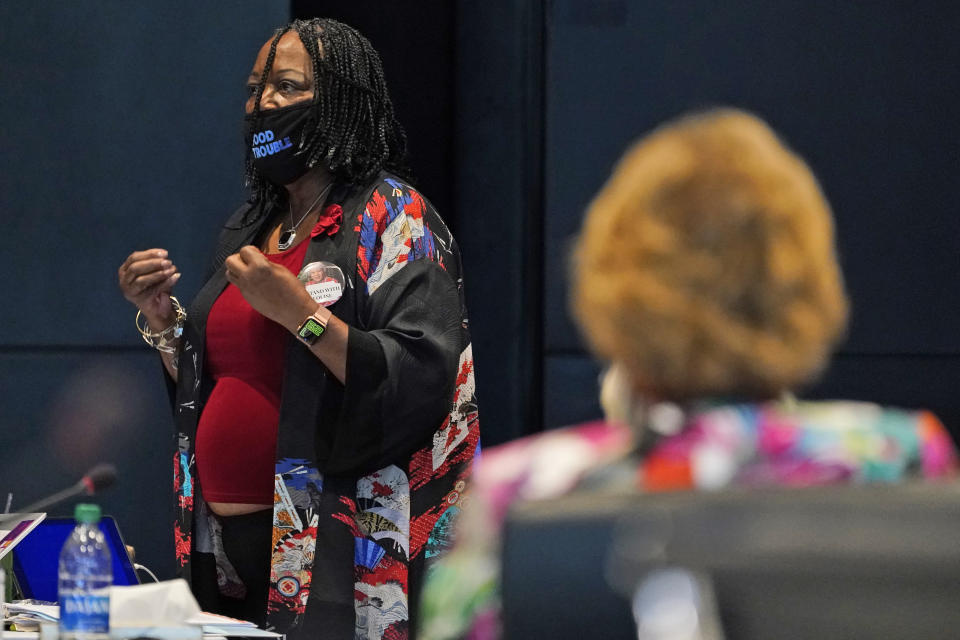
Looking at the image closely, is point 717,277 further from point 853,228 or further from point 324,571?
point 853,228

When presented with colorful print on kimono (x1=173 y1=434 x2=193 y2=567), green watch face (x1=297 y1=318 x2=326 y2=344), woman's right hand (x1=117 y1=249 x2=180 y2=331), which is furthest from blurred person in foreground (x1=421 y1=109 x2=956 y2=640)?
woman's right hand (x1=117 y1=249 x2=180 y2=331)

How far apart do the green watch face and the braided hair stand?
0.36 meters

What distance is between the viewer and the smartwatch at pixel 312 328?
218 cm

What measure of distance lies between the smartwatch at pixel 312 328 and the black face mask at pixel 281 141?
1.26 ft

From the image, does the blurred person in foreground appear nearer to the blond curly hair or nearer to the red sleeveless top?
the blond curly hair

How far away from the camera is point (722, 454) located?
3.13 feet

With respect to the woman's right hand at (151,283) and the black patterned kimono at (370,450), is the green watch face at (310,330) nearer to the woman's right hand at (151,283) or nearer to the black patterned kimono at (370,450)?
the black patterned kimono at (370,450)

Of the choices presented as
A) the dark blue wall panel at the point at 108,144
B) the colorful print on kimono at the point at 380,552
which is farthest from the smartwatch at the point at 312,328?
the dark blue wall panel at the point at 108,144

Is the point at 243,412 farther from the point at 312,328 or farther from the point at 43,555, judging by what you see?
the point at 43,555

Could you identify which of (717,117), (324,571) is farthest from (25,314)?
(717,117)

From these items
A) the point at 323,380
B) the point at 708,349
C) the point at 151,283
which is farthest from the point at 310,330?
the point at 708,349

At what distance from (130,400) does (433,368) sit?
1.30m

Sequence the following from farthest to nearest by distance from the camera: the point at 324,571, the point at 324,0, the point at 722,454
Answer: the point at 324,0 → the point at 324,571 → the point at 722,454

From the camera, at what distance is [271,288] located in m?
2.16
